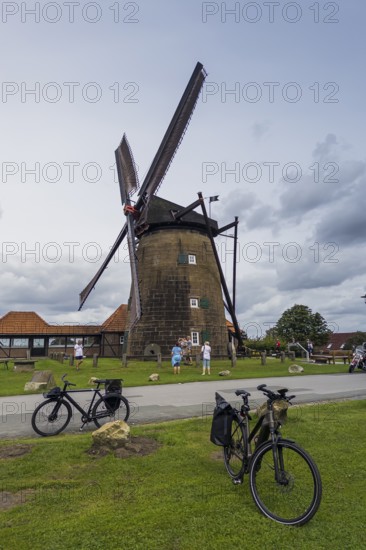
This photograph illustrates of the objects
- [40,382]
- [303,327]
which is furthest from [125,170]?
[303,327]

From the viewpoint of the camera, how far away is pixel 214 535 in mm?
3621

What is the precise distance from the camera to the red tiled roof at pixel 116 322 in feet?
133

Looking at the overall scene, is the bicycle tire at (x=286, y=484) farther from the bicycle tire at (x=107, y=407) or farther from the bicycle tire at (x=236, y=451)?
the bicycle tire at (x=107, y=407)

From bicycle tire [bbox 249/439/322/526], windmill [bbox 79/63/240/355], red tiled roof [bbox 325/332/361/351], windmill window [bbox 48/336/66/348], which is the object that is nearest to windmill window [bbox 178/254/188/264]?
windmill [bbox 79/63/240/355]

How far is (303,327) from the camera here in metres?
71.4

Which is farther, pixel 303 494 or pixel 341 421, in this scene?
pixel 341 421

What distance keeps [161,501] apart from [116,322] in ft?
124

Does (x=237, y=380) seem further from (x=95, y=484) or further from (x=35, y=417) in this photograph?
(x=95, y=484)

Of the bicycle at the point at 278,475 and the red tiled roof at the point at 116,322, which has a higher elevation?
the red tiled roof at the point at 116,322

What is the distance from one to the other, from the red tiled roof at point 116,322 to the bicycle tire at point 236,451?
36.2m

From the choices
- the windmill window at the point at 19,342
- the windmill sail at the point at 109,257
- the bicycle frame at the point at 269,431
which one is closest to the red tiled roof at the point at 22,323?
the windmill window at the point at 19,342

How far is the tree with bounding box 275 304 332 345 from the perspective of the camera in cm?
7044

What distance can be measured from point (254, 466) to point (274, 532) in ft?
2.13

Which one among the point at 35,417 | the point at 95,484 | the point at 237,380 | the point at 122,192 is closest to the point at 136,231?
the point at 122,192
